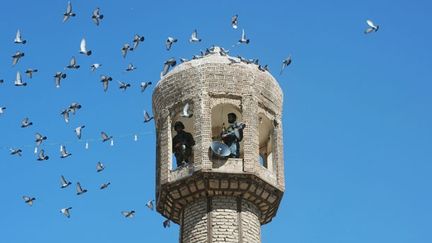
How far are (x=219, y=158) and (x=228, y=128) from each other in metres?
1.43

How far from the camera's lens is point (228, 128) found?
29891 mm

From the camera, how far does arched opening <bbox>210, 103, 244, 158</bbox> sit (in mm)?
29444

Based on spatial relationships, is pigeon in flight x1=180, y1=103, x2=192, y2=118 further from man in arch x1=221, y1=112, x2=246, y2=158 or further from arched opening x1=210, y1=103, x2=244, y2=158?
man in arch x1=221, y1=112, x2=246, y2=158

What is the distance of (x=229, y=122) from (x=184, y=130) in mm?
1650

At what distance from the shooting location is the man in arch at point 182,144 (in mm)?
30266

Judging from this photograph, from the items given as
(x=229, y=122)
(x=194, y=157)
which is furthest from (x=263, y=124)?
(x=194, y=157)

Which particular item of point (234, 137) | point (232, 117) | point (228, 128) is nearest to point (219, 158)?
point (234, 137)

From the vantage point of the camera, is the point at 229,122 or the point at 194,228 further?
the point at 229,122

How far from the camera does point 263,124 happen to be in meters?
31.1

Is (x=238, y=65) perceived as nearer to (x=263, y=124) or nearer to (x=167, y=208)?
(x=263, y=124)

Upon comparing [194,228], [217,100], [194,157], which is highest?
[217,100]

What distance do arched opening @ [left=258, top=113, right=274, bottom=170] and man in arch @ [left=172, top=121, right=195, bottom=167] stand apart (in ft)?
7.02

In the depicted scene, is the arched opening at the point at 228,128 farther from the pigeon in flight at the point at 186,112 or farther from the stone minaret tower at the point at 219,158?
the pigeon in flight at the point at 186,112

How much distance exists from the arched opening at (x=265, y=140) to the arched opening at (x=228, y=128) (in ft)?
2.25
